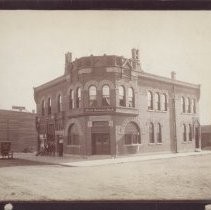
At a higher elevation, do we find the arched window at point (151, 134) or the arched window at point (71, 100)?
the arched window at point (71, 100)

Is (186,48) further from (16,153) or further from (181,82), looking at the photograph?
(16,153)

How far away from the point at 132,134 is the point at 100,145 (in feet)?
3.94

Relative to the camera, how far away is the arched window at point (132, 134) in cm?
721

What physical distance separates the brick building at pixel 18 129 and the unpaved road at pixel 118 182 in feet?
2.14

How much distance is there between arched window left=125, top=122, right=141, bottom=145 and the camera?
721 cm

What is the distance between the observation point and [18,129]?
6.96 metres

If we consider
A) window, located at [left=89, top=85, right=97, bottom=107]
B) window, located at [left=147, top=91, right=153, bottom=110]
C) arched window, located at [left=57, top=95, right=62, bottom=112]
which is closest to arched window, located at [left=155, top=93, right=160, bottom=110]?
window, located at [left=147, top=91, right=153, bottom=110]

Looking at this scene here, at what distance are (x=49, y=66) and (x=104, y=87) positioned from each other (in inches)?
78.2

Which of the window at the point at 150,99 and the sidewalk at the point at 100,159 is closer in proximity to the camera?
the sidewalk at the point at 100,159

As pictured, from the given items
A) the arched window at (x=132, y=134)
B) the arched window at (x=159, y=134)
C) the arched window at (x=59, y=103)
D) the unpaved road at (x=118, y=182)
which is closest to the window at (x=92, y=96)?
the arched window at (x=59, y=103)

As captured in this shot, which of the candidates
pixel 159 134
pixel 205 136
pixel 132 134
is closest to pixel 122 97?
pixel 132 134

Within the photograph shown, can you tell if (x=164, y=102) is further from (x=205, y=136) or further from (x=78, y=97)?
(x=78, y=97)

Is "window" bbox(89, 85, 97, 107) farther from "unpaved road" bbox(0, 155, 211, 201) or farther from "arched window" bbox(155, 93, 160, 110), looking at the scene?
"unpaved road" bbox(0, 155, 211, 201)

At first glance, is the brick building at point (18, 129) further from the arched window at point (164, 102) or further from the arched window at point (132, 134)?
the arched window at point (164, 102)
